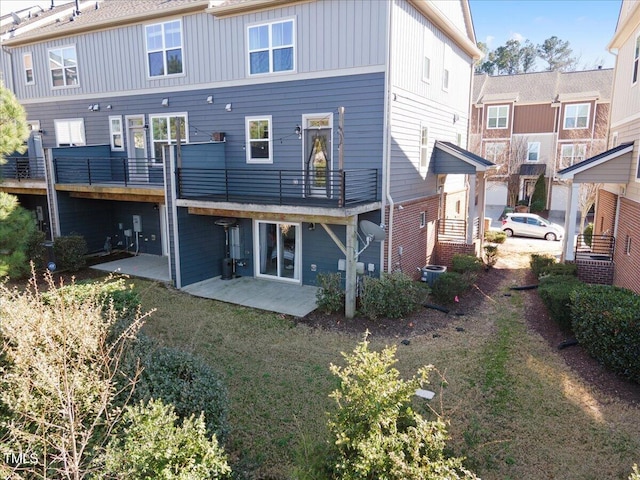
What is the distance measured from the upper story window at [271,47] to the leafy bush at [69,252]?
8032 millimetres

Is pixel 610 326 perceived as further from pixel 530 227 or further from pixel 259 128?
pixel 530 227

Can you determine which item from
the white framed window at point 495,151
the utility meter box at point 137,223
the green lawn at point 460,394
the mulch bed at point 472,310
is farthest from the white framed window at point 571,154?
the utility meter box at point 137,223

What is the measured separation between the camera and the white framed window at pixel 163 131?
14.5 m

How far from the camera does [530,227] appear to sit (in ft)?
73.6

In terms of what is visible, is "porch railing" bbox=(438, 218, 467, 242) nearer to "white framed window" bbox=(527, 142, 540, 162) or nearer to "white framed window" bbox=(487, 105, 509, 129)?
"white framed window" bbox=(527, 142, 540, 162)

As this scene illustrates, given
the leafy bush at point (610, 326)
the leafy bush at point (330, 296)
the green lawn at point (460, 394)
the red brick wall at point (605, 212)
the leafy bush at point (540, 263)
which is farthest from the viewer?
the red brick wall at point (605, 212)

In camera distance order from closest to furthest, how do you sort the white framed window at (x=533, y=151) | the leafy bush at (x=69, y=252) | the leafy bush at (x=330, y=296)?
the leafy bush at (x=330, y=296), the leafy bush at (x=69, y=252), the white framed window at (x=533, y=151)

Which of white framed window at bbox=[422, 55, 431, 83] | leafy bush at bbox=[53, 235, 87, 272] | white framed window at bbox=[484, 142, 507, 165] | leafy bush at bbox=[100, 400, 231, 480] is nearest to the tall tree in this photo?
white framed window at bbox=[484, 142, 507, 165]

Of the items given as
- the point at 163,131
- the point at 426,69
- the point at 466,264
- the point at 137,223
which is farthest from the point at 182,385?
the point at 137,223

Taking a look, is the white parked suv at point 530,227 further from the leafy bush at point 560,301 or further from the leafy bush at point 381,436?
the leafy bush at point 381,436

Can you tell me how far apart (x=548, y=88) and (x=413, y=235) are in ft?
81.5

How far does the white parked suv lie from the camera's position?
22.1 metres

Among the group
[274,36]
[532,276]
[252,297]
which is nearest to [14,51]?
[274,36]

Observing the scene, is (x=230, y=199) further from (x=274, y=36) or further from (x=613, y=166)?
(x=613, y=166)
